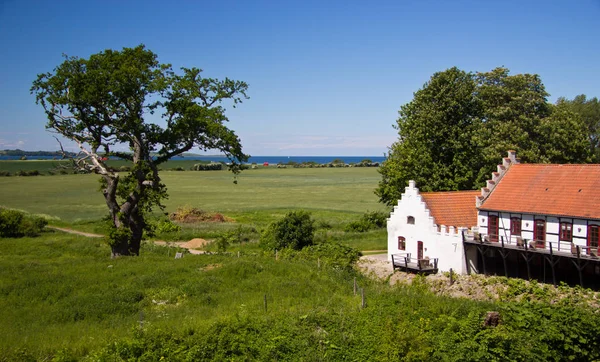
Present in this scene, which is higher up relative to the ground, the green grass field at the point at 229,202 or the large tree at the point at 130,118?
the large tree at the point at 130,118

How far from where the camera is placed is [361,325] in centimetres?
1806

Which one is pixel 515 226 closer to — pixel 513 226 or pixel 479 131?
pixel 513 226

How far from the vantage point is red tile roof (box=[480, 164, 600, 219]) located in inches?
1139

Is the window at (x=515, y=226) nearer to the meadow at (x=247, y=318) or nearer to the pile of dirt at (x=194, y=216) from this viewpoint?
the meadow at (x=247, y=318)

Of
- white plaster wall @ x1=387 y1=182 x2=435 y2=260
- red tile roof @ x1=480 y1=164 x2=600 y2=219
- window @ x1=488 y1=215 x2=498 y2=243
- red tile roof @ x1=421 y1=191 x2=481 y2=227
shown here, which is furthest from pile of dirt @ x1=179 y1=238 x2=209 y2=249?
red tile roof @ x1=480 y1=164 x2=600 y2=219

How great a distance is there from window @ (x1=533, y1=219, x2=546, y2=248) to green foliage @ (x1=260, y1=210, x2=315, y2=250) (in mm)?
19403

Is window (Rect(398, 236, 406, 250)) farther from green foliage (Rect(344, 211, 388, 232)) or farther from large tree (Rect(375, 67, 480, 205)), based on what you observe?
green foliage (Rect(344, 211, 388, 232))

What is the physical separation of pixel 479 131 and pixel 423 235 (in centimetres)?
1565

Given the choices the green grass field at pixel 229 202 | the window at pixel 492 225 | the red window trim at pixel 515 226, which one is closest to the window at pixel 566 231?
the red window trim at pixel 515 226

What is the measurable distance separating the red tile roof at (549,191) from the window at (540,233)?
0.80 meters

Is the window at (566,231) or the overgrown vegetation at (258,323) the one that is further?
the window at (566,231)

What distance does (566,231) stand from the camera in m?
29.0

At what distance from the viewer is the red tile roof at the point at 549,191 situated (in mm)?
28938

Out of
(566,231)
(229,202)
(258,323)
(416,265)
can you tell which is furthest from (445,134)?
(229,202)
